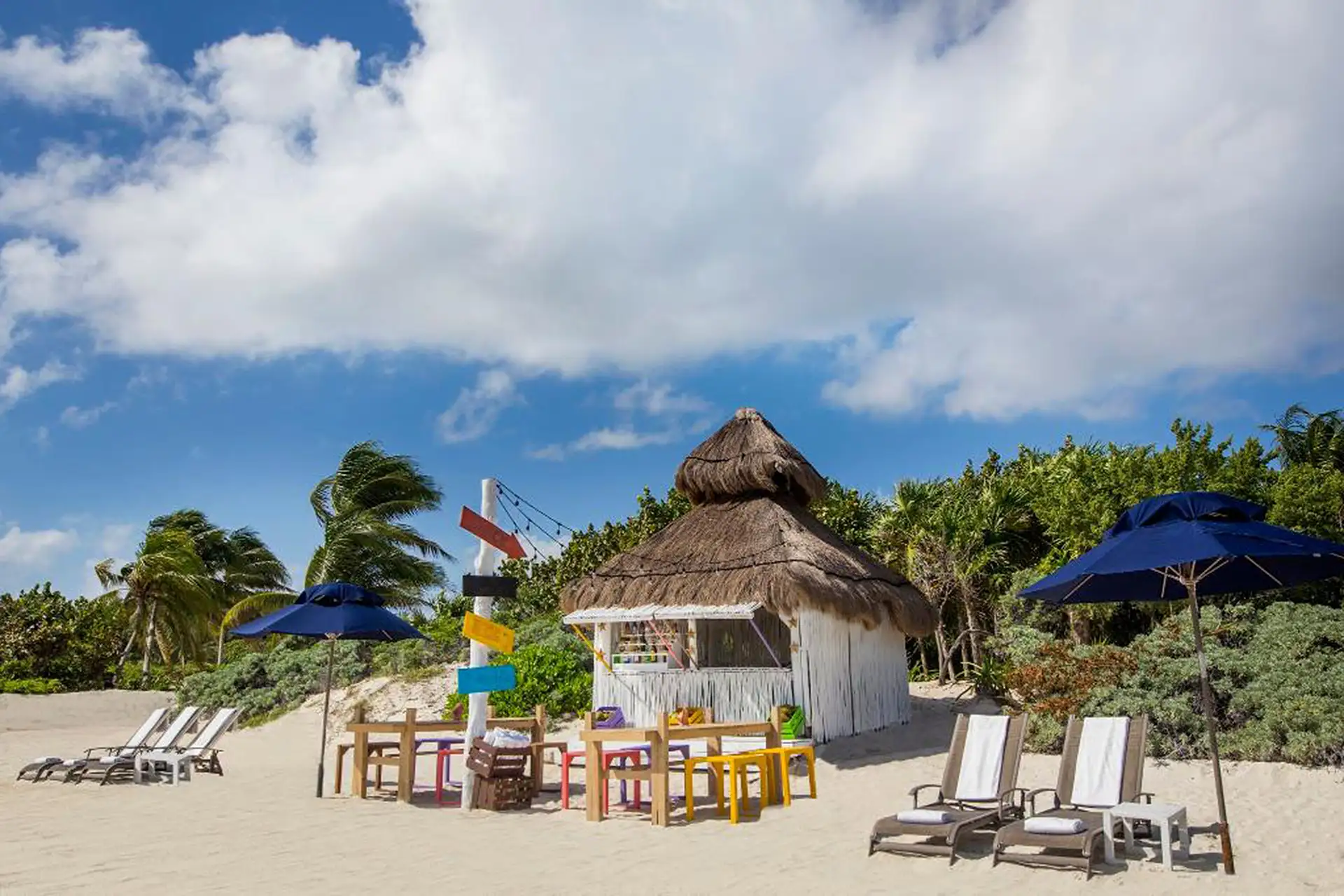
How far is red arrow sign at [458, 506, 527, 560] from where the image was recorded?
10367 mm

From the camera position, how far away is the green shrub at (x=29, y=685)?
74.3ft

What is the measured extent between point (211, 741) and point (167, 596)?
630 inches

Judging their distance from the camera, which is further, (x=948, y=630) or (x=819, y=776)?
(x=948, y=630)

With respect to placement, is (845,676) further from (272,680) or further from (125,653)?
(125,653)

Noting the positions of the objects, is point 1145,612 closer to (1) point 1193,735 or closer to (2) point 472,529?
(1) point 1193,735

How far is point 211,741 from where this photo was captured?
12805mm

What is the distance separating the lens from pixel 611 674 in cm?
1507

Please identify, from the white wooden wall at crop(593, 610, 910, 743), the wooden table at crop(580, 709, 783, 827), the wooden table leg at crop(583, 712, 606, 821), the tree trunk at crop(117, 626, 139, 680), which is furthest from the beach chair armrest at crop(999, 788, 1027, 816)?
the tree trunk at crop(117, 626, 139, 680)

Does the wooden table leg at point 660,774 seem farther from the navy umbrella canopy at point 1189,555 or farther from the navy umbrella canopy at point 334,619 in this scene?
the navy umbrella canopy at point 334,619

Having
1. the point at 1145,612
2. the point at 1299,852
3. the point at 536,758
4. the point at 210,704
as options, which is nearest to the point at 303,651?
the point at 210,704

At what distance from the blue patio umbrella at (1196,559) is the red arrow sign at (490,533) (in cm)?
556

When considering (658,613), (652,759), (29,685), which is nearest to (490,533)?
(652,759)

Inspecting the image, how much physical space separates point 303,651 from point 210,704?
2.21m

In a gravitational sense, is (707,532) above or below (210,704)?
above
